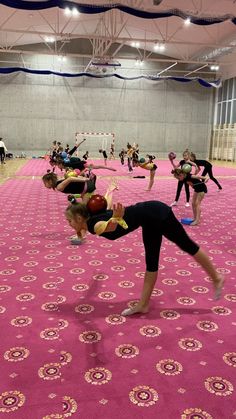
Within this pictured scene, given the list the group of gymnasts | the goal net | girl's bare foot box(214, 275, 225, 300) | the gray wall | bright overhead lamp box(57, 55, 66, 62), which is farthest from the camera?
the goal net

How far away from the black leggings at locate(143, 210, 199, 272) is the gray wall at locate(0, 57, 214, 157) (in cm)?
2680

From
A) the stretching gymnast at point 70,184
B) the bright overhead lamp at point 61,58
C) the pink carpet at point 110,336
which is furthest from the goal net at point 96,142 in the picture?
the pink carpet at point 110,336

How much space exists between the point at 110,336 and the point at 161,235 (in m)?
0.91

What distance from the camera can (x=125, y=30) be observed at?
22391 mm

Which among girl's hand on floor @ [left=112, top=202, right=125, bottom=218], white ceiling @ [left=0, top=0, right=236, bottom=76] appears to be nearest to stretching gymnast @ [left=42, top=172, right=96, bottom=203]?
girl's hand on floor @ [left=112, top=202, right=125, bottom=218]

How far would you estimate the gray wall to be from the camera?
28.2 metres

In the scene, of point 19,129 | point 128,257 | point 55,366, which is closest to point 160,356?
point 55,366

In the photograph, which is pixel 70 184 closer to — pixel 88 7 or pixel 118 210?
pixel 118 210

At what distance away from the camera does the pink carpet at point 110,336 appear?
7.09 ft

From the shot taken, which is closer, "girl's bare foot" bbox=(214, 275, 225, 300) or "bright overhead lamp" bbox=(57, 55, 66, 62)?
"girl's bare foot" bbox=(214, 275, 225, 300)

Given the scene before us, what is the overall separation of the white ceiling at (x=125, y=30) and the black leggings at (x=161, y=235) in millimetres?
15322

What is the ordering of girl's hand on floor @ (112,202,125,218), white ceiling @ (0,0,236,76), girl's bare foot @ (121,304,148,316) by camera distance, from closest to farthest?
1. girl's hand on floor @ (112,202,125,218)
2. girl's bare foot @ (121,304,148,316)
3. white ceiling @ (0,0,236,76)

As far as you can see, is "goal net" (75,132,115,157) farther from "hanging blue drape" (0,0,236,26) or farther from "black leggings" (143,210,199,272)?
"black leggings" (143,210,199,272)

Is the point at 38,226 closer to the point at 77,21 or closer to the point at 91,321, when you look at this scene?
the point at 91,321
